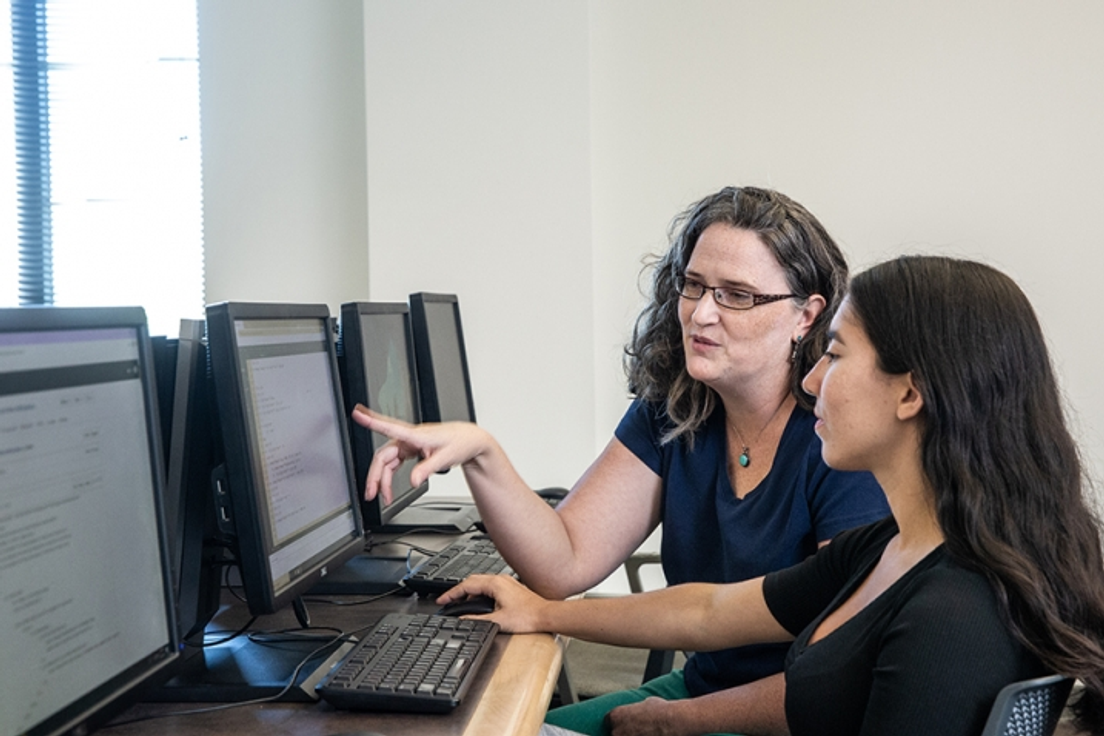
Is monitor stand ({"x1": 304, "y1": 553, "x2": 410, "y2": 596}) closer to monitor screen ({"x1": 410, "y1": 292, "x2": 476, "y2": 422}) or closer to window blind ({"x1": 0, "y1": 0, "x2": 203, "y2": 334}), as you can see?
monitor screen ({"x1": 410, "y1": 292, "x2": 476, "y2": 422})

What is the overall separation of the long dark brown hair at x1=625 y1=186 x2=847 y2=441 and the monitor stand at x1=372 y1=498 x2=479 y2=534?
1.59 ft

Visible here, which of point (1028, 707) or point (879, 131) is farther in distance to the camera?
point (879, 131)

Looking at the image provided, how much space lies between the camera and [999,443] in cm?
112

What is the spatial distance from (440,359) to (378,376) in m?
0.45

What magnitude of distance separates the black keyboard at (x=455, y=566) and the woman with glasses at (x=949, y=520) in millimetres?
623

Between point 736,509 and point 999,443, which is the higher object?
point 999,443

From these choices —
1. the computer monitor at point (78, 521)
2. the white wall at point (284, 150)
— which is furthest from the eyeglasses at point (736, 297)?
the white wall at point (284, 150)

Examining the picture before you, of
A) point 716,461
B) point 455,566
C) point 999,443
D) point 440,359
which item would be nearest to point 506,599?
point 455,566

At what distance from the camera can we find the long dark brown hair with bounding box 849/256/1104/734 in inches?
42.4

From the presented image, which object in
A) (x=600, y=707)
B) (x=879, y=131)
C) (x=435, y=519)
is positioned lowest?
(x=600, y=707)

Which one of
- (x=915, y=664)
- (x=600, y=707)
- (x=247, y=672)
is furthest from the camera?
(x=600, y=707)

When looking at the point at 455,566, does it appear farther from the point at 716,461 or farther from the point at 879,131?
the point at 879,131

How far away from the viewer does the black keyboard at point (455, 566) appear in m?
1.71

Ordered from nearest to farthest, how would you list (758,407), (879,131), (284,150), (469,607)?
(469,607)
(758,407)
(879,131)
(284,150)
